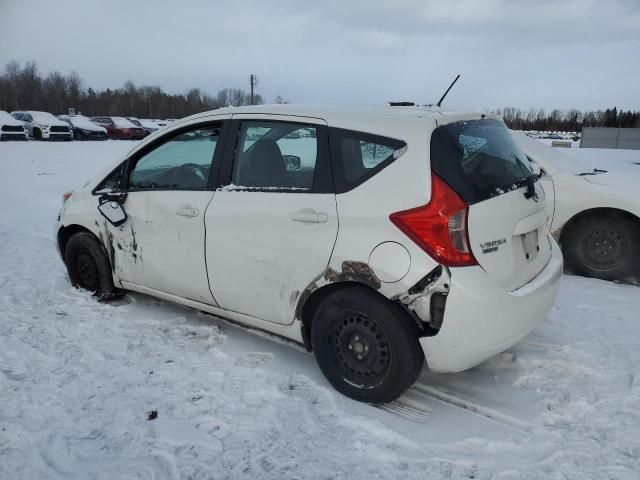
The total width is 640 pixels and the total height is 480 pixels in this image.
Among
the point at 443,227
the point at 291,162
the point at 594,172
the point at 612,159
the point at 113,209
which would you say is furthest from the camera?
the point at 612,159

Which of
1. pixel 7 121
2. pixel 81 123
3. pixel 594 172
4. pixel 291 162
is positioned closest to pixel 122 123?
pixel 81 123

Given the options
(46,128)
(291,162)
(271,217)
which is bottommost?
(271,217)

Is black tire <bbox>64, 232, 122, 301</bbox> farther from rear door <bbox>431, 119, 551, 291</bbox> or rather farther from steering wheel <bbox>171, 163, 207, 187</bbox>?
→ rear door <bbox>431, 119, 551, 291</bbox>

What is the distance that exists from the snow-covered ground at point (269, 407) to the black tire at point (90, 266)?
0.16m

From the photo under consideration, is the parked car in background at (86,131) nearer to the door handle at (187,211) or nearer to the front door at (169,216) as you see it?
the front door at (169,216)

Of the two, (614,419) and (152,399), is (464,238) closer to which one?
(614,419)

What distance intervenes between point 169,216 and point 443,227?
2.03 metres

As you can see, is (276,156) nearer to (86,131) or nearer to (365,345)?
(365,345)

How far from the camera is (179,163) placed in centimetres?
377

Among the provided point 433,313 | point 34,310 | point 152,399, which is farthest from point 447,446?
point 34,310

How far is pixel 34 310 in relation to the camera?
13.6 ft

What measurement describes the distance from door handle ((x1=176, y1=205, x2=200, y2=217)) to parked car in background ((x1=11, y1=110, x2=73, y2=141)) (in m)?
27.6

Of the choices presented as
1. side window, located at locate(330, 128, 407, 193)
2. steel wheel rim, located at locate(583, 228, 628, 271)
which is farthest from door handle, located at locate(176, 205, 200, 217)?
steel wheel rim, located at locate(583, 228, 628, 271)

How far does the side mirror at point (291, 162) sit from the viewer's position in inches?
123
